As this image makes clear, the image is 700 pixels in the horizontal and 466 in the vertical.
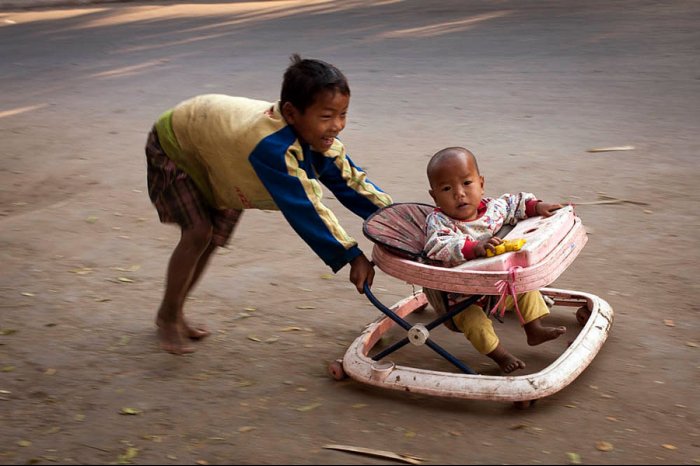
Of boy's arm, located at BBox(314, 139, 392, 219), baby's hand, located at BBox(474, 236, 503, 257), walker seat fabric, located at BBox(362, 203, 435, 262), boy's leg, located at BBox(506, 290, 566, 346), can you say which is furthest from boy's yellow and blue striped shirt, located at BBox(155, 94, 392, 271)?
boy's leg, located at BBox(506, 290, 566, 346)

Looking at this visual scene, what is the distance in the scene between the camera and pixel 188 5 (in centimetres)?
1430

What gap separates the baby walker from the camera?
11.0 feet

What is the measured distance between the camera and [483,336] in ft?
11.8

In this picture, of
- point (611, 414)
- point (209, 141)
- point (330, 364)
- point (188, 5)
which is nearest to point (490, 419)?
point (611, 414)

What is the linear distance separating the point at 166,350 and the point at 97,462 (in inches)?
35.8

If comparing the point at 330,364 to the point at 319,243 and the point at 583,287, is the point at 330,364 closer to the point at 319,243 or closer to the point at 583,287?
the point at 319,243

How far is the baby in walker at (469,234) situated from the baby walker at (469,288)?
0.07m

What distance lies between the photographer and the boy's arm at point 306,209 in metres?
3.54

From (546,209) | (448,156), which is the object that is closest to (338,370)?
(448,156)

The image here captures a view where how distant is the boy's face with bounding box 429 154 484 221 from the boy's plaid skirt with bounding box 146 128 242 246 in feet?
3.25

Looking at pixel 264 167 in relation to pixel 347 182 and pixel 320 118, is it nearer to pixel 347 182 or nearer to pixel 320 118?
pixel 320 118

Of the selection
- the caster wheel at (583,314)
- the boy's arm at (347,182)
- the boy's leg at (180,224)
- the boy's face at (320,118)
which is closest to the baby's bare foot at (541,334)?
the caster wheel at (583,314)

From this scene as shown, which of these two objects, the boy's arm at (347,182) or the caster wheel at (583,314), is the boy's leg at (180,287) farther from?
the caster wheel at (583,314)

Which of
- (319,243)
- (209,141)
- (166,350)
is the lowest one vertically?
(166,350)
